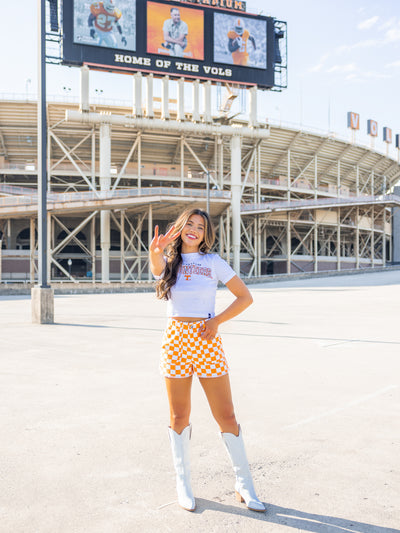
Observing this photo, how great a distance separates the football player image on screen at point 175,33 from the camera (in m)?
39.2

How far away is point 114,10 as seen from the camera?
37.7 meters

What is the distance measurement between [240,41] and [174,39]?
606cm

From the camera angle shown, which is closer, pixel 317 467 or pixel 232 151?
pixel 317 467

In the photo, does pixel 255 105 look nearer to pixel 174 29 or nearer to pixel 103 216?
pixel 174 29

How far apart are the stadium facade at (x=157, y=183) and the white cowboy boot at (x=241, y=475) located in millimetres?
31326

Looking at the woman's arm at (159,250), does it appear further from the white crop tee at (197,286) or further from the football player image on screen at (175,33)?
the football player image on screen at (175,33)

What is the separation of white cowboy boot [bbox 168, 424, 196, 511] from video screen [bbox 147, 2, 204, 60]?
40912mm

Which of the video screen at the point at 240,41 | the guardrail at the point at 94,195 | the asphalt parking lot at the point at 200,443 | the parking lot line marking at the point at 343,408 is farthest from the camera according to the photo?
the video screen at the point at 240,41

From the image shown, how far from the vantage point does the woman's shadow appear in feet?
8.22

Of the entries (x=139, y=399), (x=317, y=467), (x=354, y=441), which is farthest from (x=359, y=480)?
(x=139, y=399)

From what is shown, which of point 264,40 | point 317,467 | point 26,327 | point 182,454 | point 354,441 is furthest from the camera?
point 264,40

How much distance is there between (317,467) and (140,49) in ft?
134

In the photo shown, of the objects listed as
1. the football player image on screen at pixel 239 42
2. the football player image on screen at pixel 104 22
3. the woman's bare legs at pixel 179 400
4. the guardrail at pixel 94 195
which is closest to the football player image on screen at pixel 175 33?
the football player image on screen at pixel 104 22

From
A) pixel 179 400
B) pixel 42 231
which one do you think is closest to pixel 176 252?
pixel 179 400
